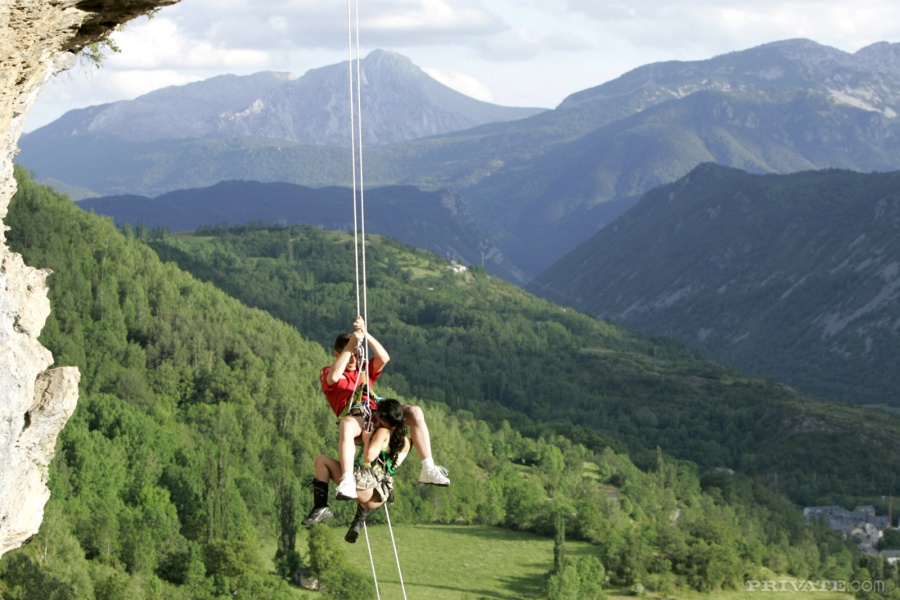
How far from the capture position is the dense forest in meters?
88.8

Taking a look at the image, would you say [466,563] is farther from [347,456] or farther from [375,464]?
[347,456]

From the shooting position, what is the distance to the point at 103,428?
4663 inches

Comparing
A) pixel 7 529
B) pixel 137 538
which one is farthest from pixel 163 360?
pixel 7 529

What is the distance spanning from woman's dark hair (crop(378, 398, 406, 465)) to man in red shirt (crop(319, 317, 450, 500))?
15cm

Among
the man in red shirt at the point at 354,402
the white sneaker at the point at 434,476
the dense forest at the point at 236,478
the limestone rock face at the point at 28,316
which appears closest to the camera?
the limestone rock face at the point at 28,316

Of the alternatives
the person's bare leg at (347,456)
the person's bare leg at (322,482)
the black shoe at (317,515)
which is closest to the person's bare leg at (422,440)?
the person's bare leg at (347,456)

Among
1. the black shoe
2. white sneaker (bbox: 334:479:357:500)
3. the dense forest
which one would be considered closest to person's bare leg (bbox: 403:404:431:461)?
white sneaker (bbox: 334:479:357:500)

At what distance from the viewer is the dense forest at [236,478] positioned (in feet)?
291

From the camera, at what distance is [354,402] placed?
2169cm

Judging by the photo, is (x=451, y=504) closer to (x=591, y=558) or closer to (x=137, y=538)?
(x=591, y=558)

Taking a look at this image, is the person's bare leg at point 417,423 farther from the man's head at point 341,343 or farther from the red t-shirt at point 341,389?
the man's head at point 341,343

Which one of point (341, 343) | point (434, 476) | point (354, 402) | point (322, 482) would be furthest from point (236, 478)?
point (354, 402)

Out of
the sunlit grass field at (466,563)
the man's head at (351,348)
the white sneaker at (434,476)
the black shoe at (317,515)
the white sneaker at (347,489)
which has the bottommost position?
the sunlit grass field at (466,563)

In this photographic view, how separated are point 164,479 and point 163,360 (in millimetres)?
46081
